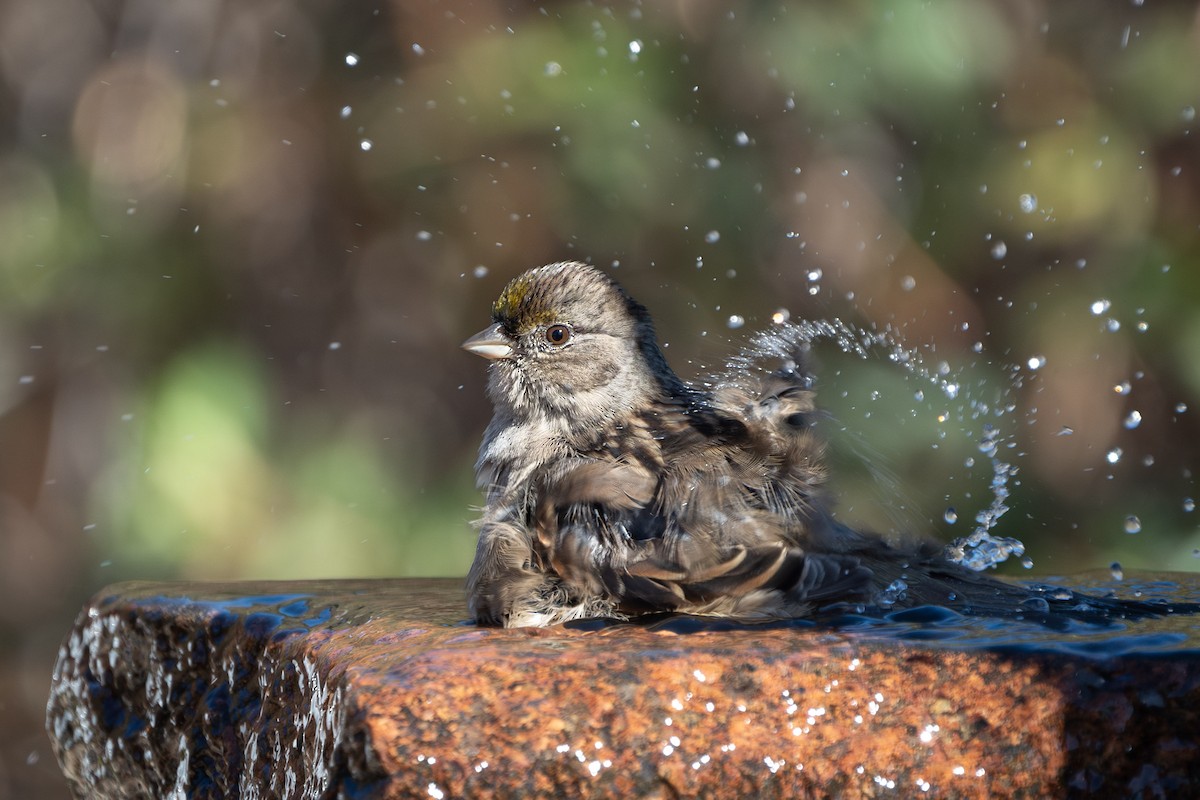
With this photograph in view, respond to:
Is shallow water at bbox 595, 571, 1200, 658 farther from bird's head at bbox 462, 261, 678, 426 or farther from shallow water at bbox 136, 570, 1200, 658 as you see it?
bird's head at bbox 462, 261, 678, 426

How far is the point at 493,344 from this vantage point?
12.1 feet

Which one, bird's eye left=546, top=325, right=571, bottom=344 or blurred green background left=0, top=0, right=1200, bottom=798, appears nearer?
bird's eye left=546, top=325, right=571, bottom=344

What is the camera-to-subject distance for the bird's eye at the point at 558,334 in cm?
366

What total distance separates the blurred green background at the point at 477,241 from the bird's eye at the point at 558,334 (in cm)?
198

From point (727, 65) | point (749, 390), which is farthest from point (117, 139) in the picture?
point (749, 390)

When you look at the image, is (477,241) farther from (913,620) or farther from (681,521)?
(913,620)

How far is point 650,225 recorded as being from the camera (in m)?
6.06

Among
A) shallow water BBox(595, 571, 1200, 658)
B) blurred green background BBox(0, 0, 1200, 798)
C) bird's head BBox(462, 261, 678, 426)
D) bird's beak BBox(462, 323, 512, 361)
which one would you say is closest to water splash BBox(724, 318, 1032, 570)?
blurred green background BBox(0, 0, 1200, 798)

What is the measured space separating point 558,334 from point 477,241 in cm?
258

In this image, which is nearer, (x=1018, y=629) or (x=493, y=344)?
(x=1018, y=629)

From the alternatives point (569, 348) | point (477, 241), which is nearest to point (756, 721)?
point (569, 348)

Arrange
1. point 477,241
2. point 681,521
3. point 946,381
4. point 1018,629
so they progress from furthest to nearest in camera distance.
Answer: point 477,241
point 946,381
point 681,521
point 1018,629

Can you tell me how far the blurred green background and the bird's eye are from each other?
1983 millimetres

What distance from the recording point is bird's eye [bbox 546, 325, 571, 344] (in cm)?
366
